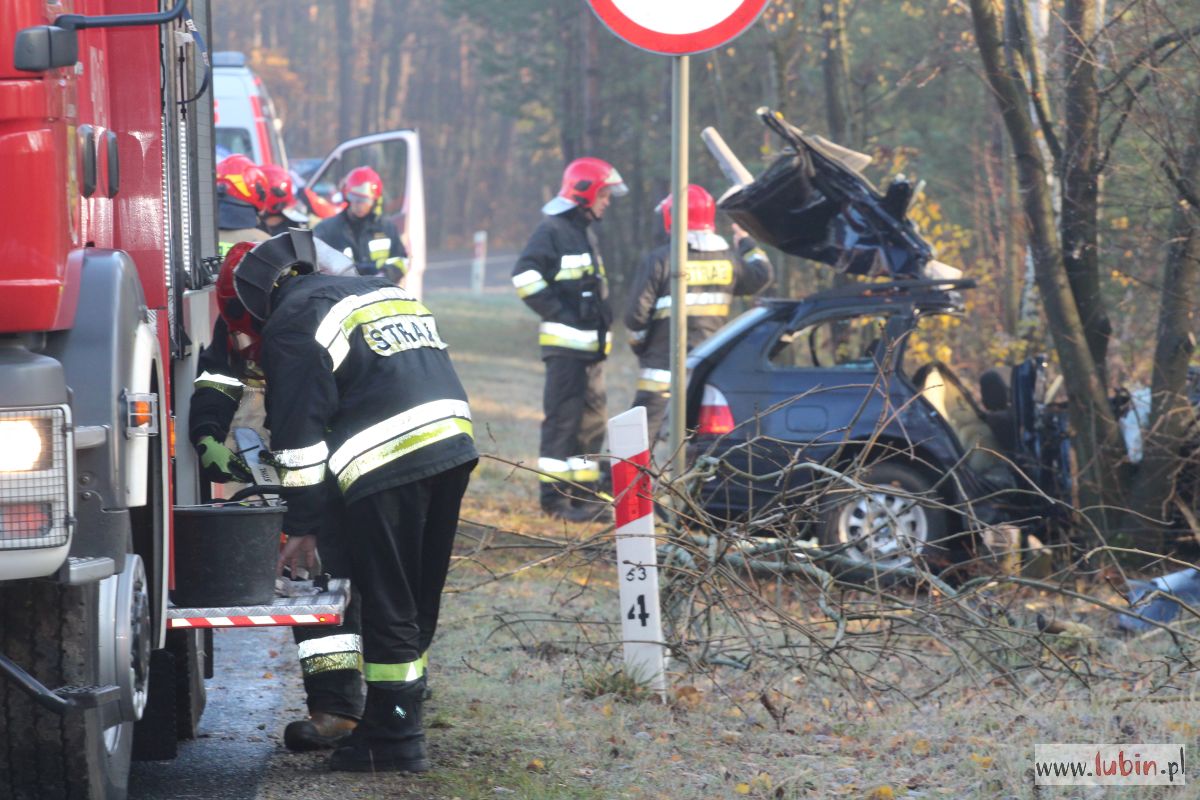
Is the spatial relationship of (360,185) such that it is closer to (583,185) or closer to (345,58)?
(583,185)

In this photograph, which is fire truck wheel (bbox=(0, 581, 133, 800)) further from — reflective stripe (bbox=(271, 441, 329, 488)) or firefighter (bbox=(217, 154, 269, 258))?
firefighter (bbox=(217, 154, 269, 258))

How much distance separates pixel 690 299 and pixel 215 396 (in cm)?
580

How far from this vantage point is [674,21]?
5031mm

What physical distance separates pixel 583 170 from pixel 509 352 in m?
13.1

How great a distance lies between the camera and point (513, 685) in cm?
572

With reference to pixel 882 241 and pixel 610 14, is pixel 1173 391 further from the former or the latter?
pixel 610 14

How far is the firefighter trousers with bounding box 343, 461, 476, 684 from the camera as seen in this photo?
461cm

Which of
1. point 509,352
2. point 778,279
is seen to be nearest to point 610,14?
point 778,279

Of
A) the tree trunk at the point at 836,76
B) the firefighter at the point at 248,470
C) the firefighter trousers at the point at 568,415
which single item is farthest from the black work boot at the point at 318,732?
the tree trunk at the point at 836,76

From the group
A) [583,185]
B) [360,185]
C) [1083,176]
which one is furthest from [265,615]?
[360,185]

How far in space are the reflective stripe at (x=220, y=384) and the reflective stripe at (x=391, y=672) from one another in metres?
0.87

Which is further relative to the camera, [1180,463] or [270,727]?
[1180,463]

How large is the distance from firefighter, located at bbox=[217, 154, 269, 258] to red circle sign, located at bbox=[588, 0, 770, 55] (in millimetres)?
4824

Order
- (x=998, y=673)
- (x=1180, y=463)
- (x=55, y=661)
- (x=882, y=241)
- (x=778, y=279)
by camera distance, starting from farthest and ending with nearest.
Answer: (x=778, y=279) → (x=882, y=241) → (x=1180, y=463) → (x=998, y=673) → (x=55, y=661)
